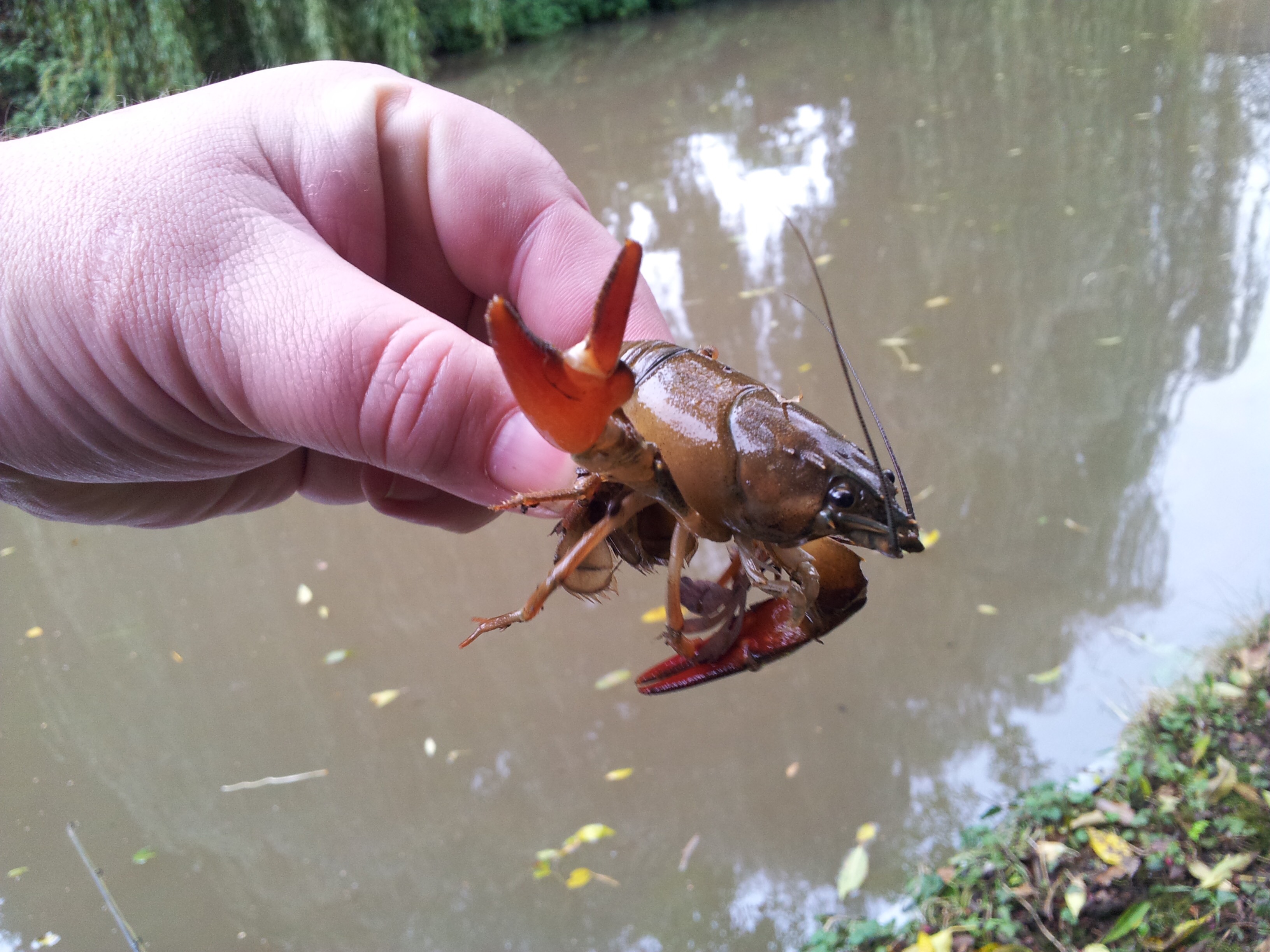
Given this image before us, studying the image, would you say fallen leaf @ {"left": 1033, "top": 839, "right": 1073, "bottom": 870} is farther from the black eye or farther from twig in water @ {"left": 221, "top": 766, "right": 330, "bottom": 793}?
twig in water @ {"left": 221, "top": 766, "right": 330, "bottom": 793}

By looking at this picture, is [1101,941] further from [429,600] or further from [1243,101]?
[1243,101]

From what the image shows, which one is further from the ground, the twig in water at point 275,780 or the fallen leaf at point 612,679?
the fallen leaf at point 612,679

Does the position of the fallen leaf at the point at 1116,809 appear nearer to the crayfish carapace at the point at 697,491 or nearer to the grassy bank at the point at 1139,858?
the grassy bank at the point at 1139,858

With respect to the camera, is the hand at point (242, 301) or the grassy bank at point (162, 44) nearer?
the hand at point (242, 301)

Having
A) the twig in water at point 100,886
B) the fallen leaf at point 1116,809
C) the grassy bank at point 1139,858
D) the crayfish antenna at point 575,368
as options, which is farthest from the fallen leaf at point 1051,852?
the twig in water at point 100,886

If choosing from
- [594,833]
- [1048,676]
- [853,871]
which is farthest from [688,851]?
[1048,676]

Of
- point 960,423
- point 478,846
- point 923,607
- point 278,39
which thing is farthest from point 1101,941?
point 278,39
